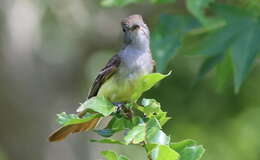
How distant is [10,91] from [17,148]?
70cm

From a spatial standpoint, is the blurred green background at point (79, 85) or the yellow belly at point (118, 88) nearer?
the yellow belly at point (118, 88)

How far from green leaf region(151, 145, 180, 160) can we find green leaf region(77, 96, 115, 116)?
190mm

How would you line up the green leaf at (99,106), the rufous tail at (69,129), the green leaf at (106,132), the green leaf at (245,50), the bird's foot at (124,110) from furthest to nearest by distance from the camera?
the green leaf at (245,50) < the rufous tail at (69,129) < the bird's foot at (124,110) < the green leaf at (106,132) < the green leaf at (99,106)

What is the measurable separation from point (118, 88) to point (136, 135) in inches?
30.6

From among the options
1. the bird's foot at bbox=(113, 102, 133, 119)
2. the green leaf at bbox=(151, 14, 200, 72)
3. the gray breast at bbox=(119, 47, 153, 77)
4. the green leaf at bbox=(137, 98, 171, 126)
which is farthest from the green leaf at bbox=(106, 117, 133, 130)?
the green leaf at bbox=(151, 14, 200, 72)

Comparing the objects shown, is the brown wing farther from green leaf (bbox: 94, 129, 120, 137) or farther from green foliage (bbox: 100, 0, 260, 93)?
green foliage (bbox: 100, 0, 260, 93)

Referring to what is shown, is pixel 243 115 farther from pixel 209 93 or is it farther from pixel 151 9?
pixel 151 9

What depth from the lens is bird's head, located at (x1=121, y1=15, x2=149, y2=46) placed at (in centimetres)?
311

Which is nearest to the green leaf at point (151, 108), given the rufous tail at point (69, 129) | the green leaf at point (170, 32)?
the rufous tail at point (69, 129)

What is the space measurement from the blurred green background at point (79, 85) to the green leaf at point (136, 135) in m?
4.30

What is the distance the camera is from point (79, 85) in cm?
877

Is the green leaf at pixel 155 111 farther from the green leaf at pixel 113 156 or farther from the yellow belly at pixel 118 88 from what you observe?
the yellow belly at pixel 118 88

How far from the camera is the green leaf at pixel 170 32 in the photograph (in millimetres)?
4297

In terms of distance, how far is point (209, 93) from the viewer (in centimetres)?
779
